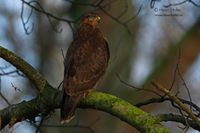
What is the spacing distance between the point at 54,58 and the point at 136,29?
1746 mm

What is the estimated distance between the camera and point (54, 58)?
35.0 ft

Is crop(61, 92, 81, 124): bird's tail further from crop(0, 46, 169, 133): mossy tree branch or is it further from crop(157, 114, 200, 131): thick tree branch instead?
crop(157, 114, 200, 131): thick tree branch

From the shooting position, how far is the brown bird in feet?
16.0

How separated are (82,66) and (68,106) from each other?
0.56 metres

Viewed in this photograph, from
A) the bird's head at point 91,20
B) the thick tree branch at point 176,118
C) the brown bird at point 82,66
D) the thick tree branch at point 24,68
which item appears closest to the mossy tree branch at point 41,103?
the thick tree branch at point 24,68

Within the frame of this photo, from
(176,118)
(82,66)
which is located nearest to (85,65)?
(82,66)

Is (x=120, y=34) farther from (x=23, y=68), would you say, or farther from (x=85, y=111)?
(x=23, y=68)

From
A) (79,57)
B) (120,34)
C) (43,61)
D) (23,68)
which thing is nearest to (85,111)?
(120,34)

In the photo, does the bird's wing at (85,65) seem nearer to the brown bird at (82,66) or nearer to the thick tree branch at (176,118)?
the brown bird at (82,66)

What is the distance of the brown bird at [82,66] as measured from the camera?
487 cm

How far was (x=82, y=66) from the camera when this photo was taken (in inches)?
208

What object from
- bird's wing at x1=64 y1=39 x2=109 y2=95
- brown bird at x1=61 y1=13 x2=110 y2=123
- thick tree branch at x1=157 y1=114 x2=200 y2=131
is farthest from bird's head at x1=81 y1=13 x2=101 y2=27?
thick tree branch at x1=157 y1=114 x2=200 y2=131

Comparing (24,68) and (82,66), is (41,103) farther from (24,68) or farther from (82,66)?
(82,66)

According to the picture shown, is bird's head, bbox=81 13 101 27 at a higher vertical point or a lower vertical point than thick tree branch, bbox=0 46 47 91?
higher
